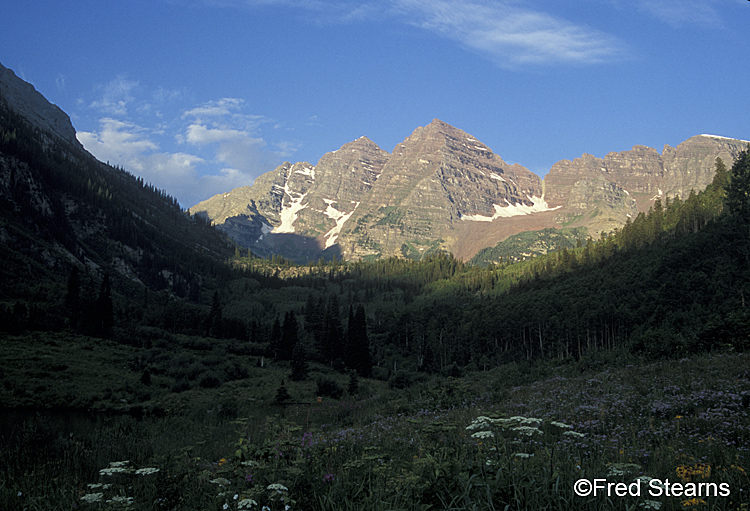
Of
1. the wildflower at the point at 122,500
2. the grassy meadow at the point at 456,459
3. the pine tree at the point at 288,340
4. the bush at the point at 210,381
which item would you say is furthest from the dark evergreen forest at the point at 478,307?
the wildflower at the point at 122,500

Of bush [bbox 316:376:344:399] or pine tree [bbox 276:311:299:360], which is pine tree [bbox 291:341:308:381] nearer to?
bush [bbox 316:376:344:399]

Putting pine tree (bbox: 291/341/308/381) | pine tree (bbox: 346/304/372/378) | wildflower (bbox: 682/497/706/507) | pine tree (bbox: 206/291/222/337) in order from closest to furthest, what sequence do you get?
wildflower (bbox: 682/497/706/507) → pine tree (bbox: 291/341/308/381) → pine tree (bbox: 346/304/372/378) → pine tree (bbox: 206/291/222/337)

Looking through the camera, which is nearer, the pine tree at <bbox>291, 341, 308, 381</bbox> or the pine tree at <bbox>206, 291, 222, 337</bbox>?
the pine tree at <bbox>291, 341, 308, 381</bbox>

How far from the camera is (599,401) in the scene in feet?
38.7

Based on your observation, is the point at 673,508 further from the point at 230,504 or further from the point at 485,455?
the point at 230,504

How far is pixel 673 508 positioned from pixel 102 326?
2865 inches

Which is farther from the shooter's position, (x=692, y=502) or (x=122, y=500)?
(x=122, y=500)

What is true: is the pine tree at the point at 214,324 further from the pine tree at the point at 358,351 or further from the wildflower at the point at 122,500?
the wildflower at the point at 122,500

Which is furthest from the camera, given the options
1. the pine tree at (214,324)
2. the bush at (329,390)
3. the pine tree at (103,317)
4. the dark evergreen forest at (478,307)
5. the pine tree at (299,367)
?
the pine tree at (214,324)

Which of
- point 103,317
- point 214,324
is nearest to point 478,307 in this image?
point 214,324

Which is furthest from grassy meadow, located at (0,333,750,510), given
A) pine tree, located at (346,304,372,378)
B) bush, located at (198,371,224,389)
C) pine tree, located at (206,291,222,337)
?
pine tree, located at (206,291,222,337)

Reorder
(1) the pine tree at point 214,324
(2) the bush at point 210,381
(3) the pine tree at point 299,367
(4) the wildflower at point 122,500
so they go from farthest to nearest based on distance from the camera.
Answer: (1) the pine tree at point 214,324
(3) the pine tree at point 299,367
(2) the bush at point 210,381
(4) the wildflower at point 122,500

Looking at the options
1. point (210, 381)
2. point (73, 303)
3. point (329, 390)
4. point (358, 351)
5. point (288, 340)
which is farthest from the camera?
point (358, 351)

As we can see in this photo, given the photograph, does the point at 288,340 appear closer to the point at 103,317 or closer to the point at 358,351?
the point at 358,351
